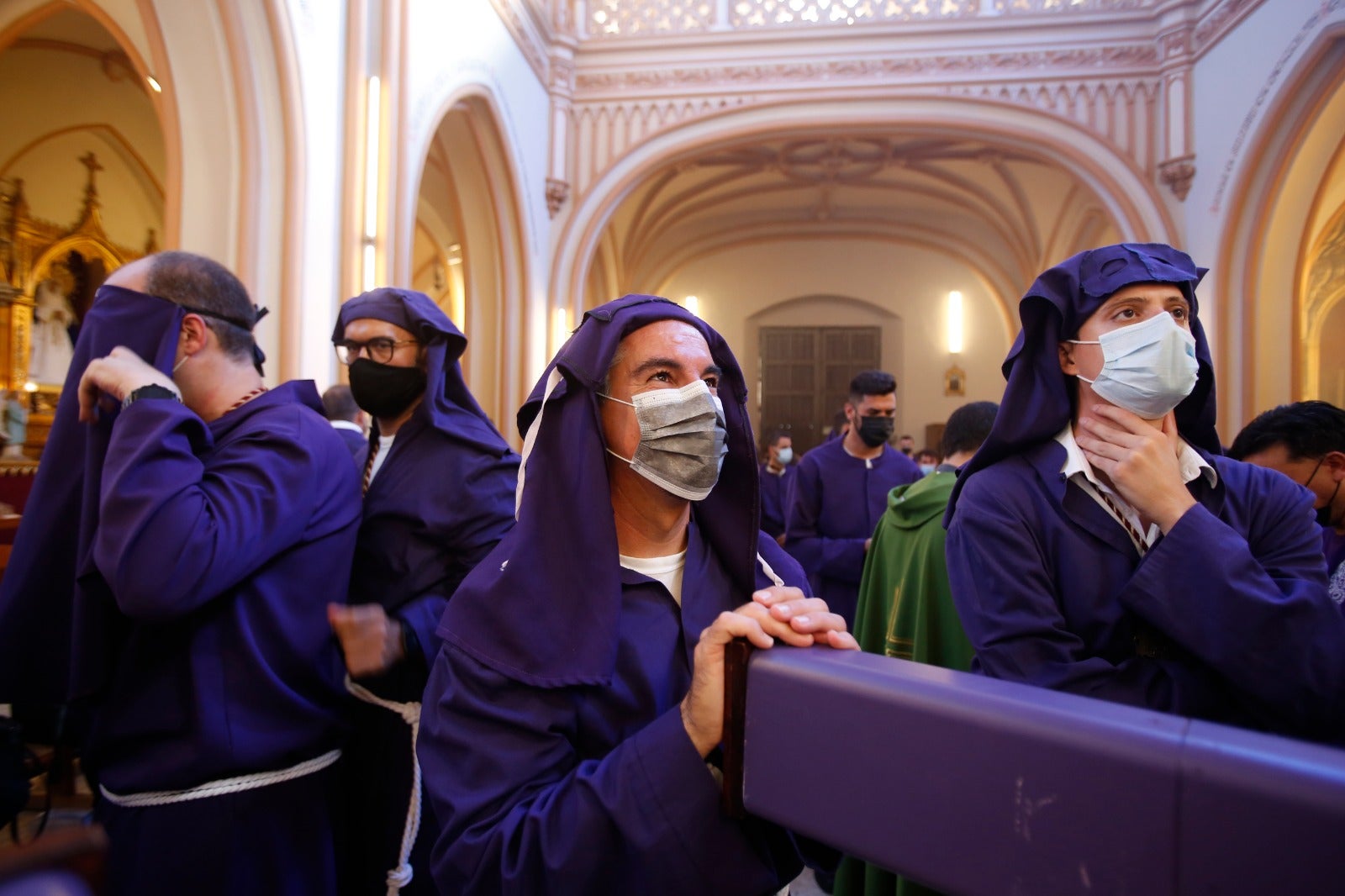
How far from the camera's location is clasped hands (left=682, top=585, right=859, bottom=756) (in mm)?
857

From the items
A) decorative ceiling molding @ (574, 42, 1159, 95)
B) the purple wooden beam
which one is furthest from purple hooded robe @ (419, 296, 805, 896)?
decorative ceiling molding @ (574, 42, 1159, 95)

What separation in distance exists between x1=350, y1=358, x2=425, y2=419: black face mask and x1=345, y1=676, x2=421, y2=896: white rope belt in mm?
821

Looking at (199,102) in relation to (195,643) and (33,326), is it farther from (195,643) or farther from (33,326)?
(33,326)

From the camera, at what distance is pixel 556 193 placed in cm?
1030

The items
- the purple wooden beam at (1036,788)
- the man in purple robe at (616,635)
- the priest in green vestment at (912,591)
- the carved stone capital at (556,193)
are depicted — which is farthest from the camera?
the carved stone capital at (556,193)

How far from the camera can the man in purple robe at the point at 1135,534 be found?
4.19ft

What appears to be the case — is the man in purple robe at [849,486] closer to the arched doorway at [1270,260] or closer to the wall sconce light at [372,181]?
the wall sconce light at [372,181]

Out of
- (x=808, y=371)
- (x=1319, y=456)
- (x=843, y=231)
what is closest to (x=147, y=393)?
(x=1319, y=456)

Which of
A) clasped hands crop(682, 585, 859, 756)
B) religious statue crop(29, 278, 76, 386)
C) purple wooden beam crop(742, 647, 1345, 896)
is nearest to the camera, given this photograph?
purple wooden beam crop(742, 647, 1345, 896)

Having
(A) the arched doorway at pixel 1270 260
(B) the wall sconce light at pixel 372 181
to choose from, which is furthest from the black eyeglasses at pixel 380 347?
(A) the arched doorway at pixel 1270 260

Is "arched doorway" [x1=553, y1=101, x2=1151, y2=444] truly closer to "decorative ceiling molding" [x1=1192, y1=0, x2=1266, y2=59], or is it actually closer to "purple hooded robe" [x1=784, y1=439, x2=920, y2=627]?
"decorative ceiling molding" [x1=1192, y1=0, x2=1266, y2=59]

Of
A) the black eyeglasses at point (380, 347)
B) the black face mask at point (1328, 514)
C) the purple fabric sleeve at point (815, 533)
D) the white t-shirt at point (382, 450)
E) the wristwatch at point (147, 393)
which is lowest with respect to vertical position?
the purple fabric sleeve at point (815, 533)

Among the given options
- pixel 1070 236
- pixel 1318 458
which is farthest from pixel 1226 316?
pixel 1318 458

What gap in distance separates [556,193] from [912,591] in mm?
8709
